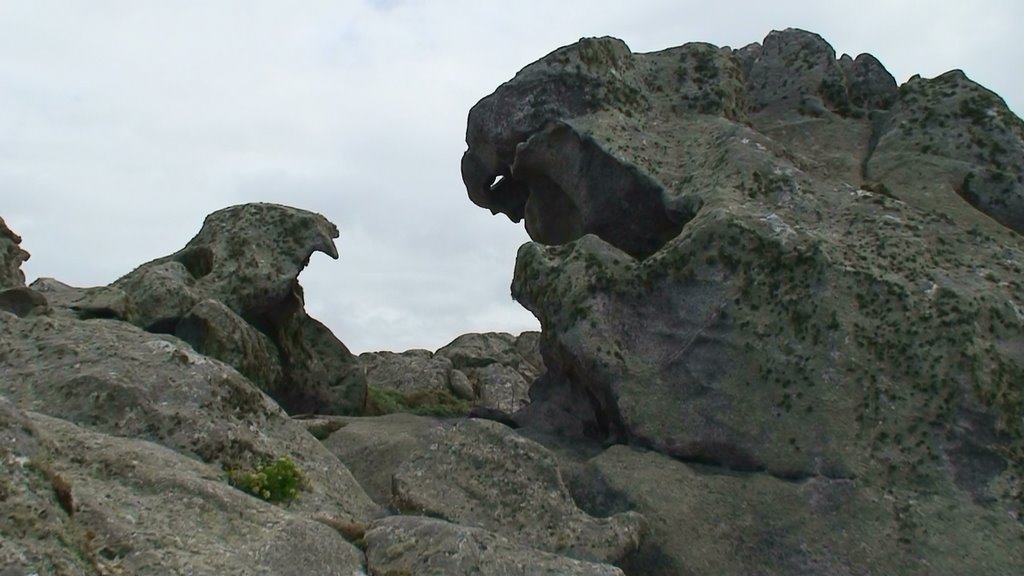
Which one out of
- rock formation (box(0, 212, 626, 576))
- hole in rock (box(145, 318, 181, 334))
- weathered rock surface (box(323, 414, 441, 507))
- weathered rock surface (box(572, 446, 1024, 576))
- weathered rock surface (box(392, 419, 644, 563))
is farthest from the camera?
hole in rock (box(145, 318, 181, 334))

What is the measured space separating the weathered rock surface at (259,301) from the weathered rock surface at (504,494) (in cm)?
1048

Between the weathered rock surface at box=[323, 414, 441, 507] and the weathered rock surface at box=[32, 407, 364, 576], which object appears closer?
the weathered rock surface at box=[32, 407, 364, 576]

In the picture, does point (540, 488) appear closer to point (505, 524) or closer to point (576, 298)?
point (505, 524)

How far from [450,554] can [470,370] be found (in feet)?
127

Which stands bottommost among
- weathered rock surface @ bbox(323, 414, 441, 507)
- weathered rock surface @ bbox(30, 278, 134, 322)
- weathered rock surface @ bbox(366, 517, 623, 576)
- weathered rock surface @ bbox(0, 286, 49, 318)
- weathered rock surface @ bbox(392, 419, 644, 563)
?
weathered rock surface @ bbox(366, 517, 623, 576)

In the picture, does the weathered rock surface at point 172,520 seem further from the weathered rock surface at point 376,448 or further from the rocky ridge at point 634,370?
the weathered rock surface at point 376,448

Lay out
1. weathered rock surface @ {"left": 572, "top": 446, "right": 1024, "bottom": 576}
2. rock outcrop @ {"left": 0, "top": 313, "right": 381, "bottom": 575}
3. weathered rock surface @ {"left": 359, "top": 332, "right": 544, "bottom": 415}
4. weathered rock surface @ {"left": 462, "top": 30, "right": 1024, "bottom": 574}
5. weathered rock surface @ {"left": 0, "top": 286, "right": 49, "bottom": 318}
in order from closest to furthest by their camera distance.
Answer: rock outcrop @ {"left": 0, "top": 313, "right": 381, "bottom": 575}, weathered rock surface @ {"left": 572, "top": 446, "right": 1024, "bottom": 576}, weathered rock surface @ {"left": 462, "top": 30, "right": 1024, "bottom": 574}, weathered rock surface @ {"left": 0, "top": 286, "right": 49, "bottom": 318}, weathered rock surface @ {"left": 359, "top": 332, "right": 544, "bottom": 415}

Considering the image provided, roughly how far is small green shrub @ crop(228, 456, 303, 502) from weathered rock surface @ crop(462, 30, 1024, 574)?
7985 mm

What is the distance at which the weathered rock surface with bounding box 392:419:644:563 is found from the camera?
805 inches

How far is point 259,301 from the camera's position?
1325 inches

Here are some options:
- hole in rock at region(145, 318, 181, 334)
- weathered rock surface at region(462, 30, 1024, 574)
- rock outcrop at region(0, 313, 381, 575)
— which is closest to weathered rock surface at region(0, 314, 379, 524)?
rock outcrop at region(0, 313, 381, 575)

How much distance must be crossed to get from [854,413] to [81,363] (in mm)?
16695

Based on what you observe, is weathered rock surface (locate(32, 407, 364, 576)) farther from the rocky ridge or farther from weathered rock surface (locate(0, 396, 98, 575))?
weathered rock surface (locate(0, 396, 98, 575))

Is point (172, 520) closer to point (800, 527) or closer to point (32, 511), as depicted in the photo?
point (32, 511)
